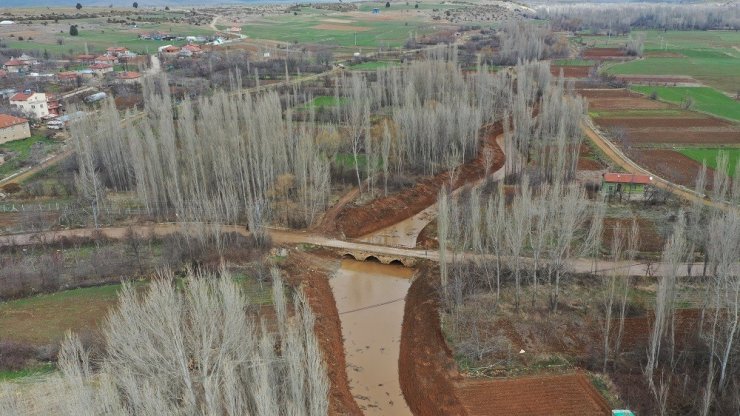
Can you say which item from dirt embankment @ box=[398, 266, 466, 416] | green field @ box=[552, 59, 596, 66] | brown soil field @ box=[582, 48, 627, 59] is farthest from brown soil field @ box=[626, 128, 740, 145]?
brown soil field @ box=[582, 48, 627, 59]

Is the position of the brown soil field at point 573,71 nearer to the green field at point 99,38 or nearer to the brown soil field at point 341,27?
the brown soil field at point 341,27

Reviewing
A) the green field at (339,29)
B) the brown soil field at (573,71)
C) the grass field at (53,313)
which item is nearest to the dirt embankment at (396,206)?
the grass field at (53,313)

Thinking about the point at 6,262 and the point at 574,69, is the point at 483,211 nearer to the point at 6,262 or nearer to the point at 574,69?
the point at 6,262

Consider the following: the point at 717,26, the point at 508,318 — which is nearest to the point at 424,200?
the point at 508,318

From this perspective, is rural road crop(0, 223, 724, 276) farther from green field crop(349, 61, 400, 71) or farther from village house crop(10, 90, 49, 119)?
green field crop(349, 61, 400, 71)

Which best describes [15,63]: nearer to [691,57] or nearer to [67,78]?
[67,78]

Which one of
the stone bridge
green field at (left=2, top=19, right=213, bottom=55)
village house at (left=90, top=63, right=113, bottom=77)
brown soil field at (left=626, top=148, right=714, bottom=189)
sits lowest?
the stone bridge
